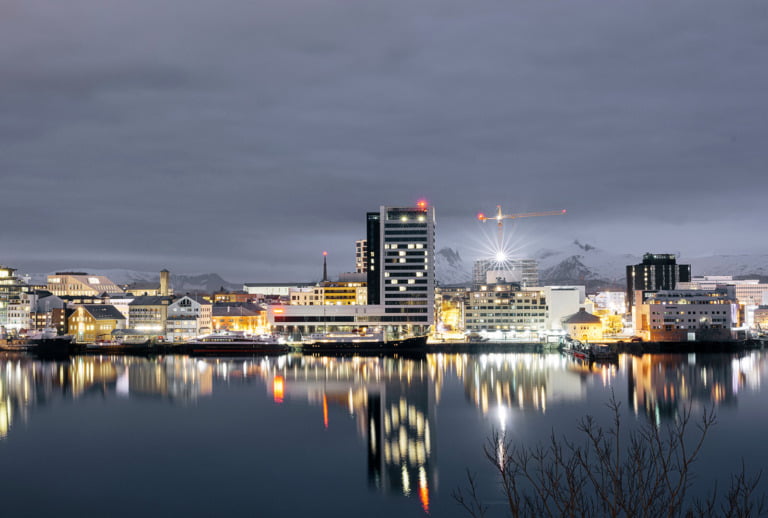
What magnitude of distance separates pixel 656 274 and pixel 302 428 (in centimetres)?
15144

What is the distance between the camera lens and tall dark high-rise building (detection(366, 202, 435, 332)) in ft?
326

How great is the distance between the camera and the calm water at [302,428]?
1013 inches

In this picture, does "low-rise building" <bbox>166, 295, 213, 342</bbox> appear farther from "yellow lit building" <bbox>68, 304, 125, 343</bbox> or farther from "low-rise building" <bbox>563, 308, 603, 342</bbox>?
"low-rise building" <bbox>563, 308, 603, 342</bbox>

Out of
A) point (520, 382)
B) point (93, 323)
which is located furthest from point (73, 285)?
point (520, 382)

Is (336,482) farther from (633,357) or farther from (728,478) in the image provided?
(633,357)

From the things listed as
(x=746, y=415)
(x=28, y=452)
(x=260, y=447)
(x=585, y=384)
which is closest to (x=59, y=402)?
(x=28, y=452)

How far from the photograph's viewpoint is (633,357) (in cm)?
7950

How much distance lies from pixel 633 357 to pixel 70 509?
6721 cm

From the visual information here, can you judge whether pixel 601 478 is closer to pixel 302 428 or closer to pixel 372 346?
pixel 302 428

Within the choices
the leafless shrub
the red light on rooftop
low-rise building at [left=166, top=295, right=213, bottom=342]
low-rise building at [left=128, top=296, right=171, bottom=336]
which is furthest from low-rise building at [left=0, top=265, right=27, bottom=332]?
the leafless shrub

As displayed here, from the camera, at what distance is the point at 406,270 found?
327 ft

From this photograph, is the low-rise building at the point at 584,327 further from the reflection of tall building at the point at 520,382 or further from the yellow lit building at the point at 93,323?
the yellow lit building at the point at 93,323

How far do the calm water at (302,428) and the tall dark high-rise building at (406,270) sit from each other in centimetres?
3109

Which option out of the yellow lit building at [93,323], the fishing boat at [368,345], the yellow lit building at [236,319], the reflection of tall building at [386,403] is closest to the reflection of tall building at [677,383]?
the reflection of tall building at [386,403]
